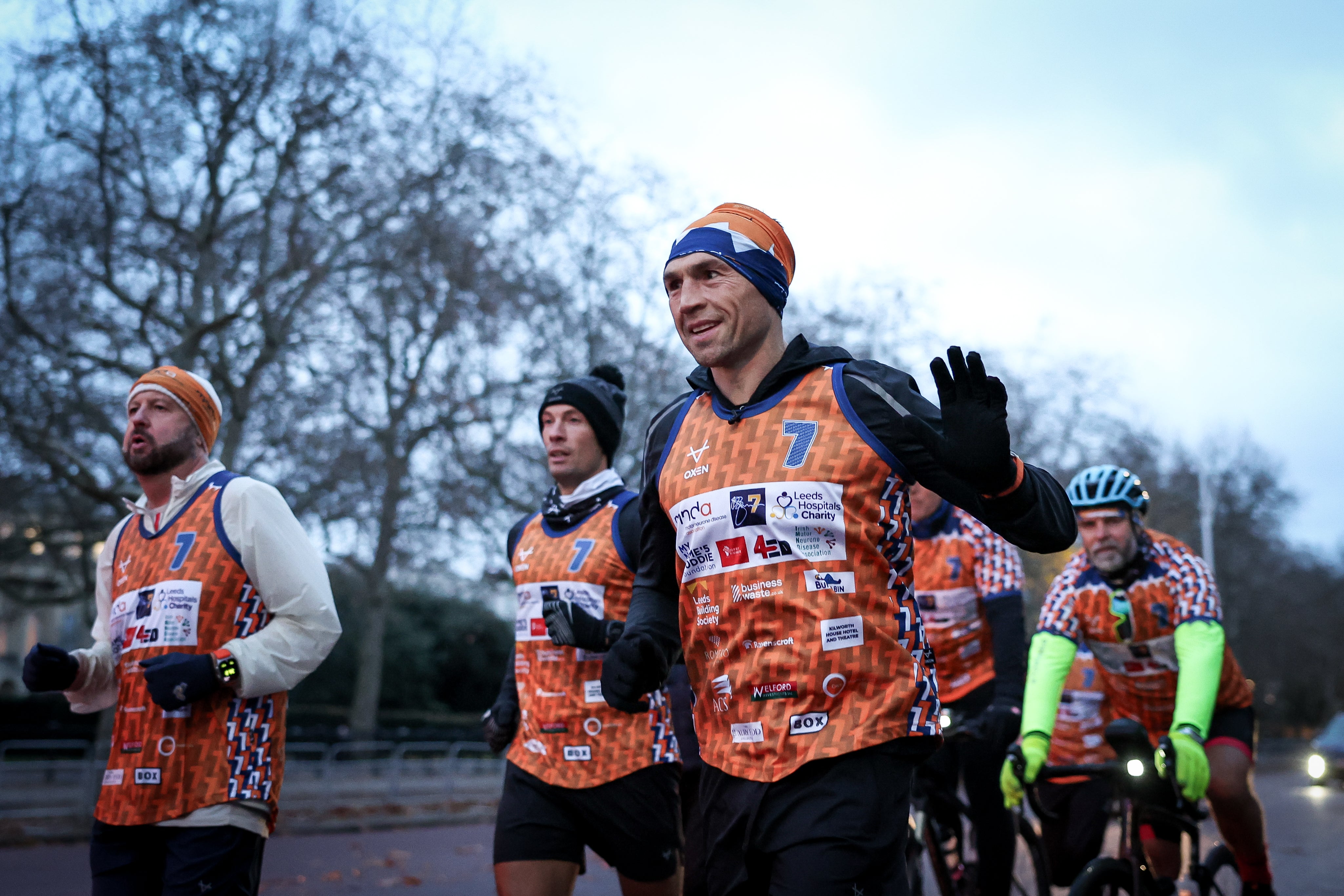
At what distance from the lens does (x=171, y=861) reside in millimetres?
4047

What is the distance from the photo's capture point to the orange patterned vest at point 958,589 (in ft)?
21.2

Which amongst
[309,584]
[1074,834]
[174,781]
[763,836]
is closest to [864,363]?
[763,836]

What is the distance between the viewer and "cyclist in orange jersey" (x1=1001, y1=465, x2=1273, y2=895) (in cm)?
538

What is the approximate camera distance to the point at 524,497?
25.2 meters

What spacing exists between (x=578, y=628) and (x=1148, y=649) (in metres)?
2.80

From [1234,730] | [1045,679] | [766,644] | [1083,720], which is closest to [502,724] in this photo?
[1045,679]

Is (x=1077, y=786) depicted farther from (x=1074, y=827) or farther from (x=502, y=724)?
(x=502, y=724)

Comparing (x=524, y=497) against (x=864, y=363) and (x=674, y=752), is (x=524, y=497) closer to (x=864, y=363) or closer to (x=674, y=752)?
(x=674, y=752)

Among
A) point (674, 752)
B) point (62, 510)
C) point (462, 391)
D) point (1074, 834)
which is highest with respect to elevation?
point (462, 391)

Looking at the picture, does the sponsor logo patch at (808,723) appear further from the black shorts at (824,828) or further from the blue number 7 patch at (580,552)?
the blue number 7 patch at (580,552)

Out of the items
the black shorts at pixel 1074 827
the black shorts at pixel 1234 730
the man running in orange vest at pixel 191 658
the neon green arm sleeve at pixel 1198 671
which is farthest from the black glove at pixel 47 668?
the black shorts at pixel 1234 730

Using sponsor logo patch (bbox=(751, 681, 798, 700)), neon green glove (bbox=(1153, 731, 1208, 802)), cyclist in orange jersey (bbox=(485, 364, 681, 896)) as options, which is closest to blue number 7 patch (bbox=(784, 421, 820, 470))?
sponsor logo patch (bbox=(751, 681, 798, 700))

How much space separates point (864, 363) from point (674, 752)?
2251mm

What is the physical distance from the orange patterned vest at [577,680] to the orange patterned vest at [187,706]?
0.94m
